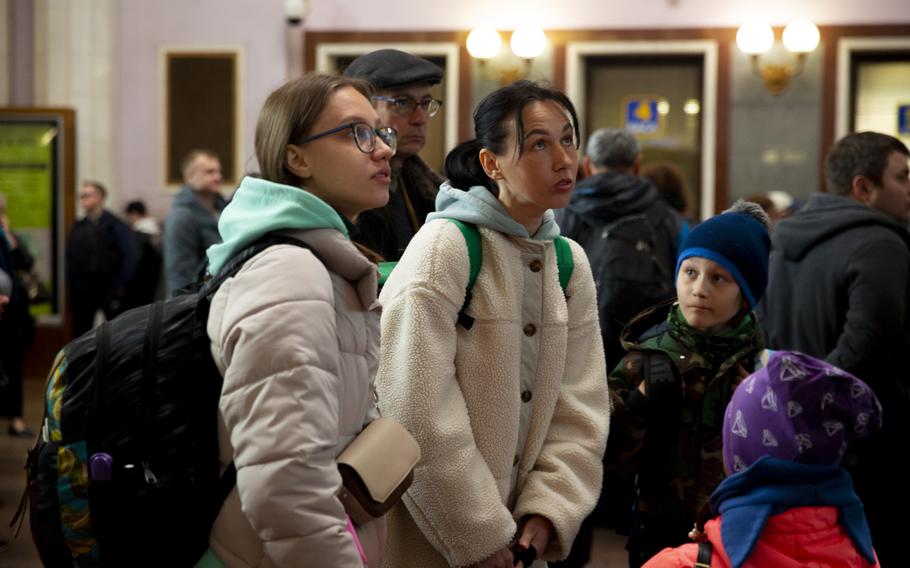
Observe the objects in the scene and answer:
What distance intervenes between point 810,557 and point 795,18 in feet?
33.0

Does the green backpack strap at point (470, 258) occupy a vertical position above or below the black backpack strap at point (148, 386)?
above

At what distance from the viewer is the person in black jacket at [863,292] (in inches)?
167

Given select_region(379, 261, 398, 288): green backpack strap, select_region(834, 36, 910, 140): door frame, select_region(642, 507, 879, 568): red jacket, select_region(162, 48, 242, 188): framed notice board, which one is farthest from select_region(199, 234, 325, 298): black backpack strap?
select_region(162, 48, 242, 188): framed notice board

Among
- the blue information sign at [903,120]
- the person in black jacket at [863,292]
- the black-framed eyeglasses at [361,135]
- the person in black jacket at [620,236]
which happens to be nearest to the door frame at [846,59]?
the blue information sign at [903,120]

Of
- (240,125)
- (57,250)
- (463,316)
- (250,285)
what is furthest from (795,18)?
(250,285)

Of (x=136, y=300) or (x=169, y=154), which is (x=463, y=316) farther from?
(x=169, y=154)

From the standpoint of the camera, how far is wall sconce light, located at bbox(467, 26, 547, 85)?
1181cm

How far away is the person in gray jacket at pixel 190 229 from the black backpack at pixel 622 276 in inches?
120

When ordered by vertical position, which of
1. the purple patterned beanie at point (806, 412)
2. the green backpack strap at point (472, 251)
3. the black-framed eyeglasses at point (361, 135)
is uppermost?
the black-framed eyeglasses at point (361, 135)

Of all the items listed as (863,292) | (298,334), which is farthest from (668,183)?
(298,334)

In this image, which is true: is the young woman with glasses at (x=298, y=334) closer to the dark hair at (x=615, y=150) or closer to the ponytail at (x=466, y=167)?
the ponytail at (x=466, y=167)

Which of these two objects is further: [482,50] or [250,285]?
[482,50]

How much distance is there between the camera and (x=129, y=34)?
12.7 metres

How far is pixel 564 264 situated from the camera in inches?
115
